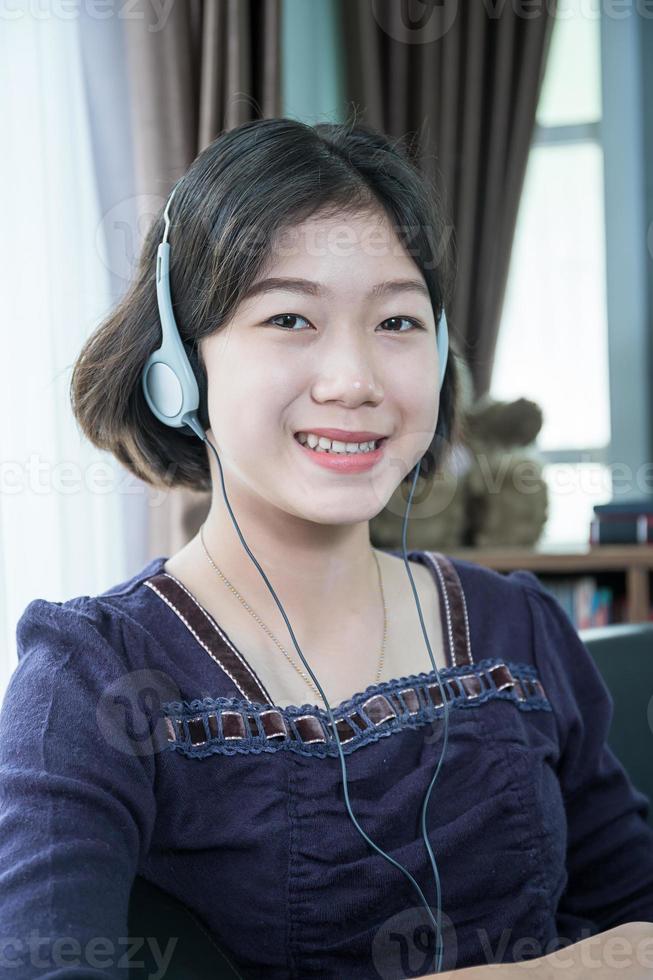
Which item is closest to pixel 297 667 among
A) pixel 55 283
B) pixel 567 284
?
pixel 55 283

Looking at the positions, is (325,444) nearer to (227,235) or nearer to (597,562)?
(227,235)

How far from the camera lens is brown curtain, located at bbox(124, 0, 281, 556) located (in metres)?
1.77

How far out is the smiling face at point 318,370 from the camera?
90cm

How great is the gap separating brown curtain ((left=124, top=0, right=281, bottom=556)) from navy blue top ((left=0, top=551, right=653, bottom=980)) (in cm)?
78

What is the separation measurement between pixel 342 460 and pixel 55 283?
820 mm

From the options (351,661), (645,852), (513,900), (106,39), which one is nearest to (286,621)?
(351,661)

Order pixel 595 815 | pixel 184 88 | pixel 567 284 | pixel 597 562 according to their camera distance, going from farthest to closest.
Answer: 1. pixel 567 284
2. pixel 597 562
3. pixel 184 88
4. pixel 595 815

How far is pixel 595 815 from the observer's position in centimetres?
111

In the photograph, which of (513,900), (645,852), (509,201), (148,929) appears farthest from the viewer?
(509,201)

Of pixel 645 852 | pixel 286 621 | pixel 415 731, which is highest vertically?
pixel 286 621

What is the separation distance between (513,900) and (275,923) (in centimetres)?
23

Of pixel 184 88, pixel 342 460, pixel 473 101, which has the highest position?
pixel 473 101

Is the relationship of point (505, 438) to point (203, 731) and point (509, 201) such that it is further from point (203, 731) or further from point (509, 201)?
point (203, 731)

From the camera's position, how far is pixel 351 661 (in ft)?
3.34
